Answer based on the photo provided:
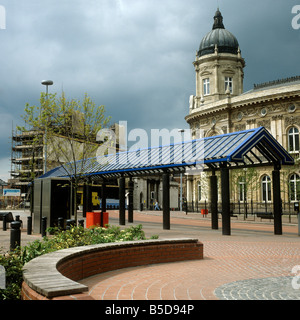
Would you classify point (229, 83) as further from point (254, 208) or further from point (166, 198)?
point (166, 198)

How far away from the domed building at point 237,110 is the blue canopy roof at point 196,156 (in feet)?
52.3

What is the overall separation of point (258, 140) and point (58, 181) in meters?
9.60

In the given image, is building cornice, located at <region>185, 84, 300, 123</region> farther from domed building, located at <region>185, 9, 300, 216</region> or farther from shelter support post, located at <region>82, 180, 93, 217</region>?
shelter support post, located at <region>82, 180, 93, 217</region>

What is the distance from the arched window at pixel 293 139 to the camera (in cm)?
4362

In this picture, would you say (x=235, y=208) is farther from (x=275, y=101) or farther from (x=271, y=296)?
(x=271, y=296)

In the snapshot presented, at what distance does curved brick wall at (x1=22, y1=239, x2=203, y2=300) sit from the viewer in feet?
13.5

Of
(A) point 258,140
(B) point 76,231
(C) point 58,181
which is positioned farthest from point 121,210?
(B) point 76,231

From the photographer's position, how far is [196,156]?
18922 mm

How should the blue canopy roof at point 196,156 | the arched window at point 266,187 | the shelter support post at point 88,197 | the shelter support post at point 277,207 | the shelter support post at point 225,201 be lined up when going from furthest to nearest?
Result: the arched window at point 266,187 → the shelter support post at point 88,197 → the shelter support post at point 277,207 → the shelter support post at point 225,201 → the blue canopy roof at point 196,156

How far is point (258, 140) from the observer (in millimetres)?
17703

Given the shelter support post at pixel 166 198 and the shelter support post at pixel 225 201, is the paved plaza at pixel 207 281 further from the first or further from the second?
the shelter support post at pixel 166 198

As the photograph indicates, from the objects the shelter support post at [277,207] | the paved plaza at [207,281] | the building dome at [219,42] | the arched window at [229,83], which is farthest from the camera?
the building dome at [219,42]

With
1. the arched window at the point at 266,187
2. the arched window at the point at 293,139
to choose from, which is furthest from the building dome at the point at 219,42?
the arched window at the point at 266,187
